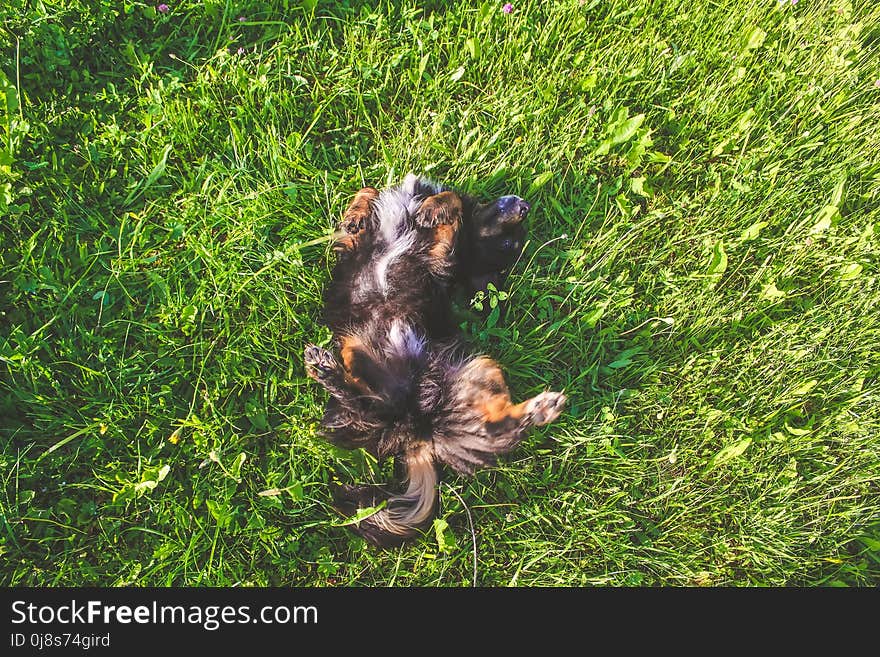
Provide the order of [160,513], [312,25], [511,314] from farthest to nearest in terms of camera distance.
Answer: [312,25], [511,314], [160,513]

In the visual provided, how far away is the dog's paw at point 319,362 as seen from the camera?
2471 mm

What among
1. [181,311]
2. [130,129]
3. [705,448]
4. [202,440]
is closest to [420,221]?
[181,311]

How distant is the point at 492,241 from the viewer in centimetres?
283

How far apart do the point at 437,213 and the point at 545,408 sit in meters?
1.12

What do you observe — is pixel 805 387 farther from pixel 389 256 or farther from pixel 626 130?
pixel 389 256

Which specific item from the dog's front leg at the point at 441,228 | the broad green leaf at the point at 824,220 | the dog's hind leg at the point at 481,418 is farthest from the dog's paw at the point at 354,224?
the broad green leaf at the point at 824,220

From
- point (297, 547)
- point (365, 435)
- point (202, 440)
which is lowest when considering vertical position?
point (297, 547)

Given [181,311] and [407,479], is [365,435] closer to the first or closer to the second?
[407,479]

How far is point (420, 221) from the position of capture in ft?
8.83

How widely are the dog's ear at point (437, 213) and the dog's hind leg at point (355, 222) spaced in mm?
264

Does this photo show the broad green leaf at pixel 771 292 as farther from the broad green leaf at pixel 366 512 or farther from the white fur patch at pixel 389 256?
the broad green leaf at pixel 366 512

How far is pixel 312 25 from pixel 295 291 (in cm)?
166

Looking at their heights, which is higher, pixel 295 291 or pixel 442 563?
pixel 295 291

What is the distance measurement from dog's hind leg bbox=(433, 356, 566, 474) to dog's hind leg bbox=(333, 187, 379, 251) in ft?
2.88
